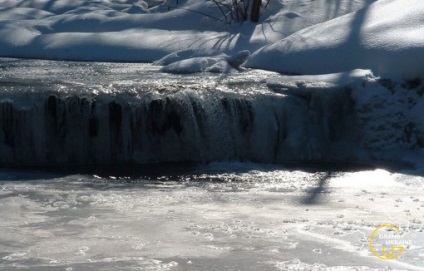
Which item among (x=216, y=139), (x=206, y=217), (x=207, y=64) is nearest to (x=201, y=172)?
(x=216, y=139)

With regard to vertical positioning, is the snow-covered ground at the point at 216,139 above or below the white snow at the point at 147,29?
below

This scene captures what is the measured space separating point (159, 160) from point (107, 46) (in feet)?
16.9

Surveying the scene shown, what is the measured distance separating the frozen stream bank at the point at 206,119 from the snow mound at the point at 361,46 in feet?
1.13

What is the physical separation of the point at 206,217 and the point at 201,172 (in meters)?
2.47

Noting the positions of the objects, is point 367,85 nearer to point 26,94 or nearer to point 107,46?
point 26,94

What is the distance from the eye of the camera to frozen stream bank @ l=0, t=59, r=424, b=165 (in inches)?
412

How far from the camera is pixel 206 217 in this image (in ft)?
24.7

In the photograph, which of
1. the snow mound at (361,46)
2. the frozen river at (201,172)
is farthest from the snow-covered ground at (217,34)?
the frozen river at (201,172)

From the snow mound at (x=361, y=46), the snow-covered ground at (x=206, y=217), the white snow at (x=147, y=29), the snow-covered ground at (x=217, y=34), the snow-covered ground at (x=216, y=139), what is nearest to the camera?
the snow-covered ground at (x=206, y=217)

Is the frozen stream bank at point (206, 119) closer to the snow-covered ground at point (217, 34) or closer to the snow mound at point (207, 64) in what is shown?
the snow-covered ground at point (217, 34)

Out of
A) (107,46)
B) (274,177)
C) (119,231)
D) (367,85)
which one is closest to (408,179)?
(274,177)

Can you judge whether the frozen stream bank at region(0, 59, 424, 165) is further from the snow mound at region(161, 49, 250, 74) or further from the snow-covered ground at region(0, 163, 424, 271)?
the snow mound at region(161, 49, 250, 74)

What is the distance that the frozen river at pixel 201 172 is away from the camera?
6422 millimetres

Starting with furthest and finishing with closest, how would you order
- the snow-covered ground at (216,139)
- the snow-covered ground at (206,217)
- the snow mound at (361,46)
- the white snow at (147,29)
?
1. the white snow at (147,29)
2. the snow mound at (361,46)
3. the snow-covered ground at (216,139)
4. the snow-covered ground at (206,217)
